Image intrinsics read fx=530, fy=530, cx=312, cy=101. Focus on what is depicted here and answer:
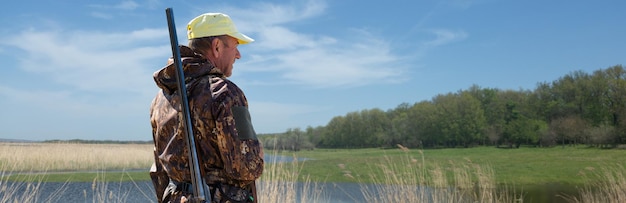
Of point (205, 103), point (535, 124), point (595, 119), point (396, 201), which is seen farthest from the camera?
point (535, 124)

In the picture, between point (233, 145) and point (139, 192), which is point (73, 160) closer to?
point (139, 192)

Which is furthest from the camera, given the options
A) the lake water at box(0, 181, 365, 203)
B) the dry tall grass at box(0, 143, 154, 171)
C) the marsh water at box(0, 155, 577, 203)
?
the dry tall grass at box(0, 143, 154, 171)

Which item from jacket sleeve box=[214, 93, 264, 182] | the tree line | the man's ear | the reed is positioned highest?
the tree line

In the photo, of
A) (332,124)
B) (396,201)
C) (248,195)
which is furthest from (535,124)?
(248,195)

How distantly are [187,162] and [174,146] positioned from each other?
9 centimetres

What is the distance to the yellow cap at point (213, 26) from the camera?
1974 millimetres

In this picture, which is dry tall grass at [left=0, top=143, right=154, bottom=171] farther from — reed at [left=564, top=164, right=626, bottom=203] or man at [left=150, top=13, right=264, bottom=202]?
man at [left=150, top=13, right=264, bottom=202]

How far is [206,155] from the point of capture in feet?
6.20

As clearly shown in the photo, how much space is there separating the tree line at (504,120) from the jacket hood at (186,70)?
2797 centimetres

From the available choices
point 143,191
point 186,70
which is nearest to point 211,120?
point 186,70

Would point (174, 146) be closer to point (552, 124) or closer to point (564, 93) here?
point (552, 124)

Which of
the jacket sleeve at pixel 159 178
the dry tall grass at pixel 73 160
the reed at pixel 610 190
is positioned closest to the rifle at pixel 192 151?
the jacket sleeve at pixel 159 178

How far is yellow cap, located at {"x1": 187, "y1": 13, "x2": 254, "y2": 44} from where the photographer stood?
77.7 inches

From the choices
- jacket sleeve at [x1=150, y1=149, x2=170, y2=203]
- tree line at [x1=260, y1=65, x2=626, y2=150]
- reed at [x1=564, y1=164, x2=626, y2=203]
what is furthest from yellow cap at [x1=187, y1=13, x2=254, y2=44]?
tree line at [x1=260, y1=65, x2=626, y2=150]
